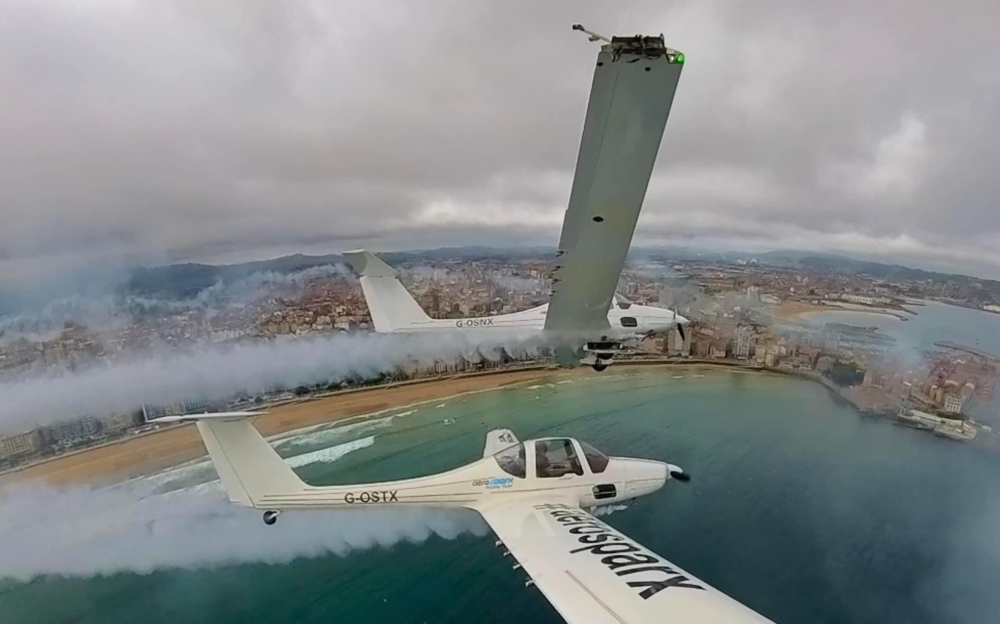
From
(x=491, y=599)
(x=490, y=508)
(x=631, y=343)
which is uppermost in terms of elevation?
(x=631, y=343)

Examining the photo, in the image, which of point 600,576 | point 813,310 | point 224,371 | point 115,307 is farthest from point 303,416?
point 813,310

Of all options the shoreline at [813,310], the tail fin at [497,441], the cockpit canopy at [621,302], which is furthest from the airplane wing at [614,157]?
the shoreline at [813,310]

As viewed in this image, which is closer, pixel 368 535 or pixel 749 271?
pixel 368 535

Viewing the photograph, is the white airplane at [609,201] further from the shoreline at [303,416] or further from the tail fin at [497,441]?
the shoreline at [303,416]

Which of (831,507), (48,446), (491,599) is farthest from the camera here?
(831,507)

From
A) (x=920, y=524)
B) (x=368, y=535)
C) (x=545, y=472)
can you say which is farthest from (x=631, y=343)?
(x=920, y=524)

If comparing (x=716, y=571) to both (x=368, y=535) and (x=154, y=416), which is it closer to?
(x=368, y=535)

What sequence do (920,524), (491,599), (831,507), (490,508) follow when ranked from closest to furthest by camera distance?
(490,508) < (491,599) < (920,524) < (831,507)
